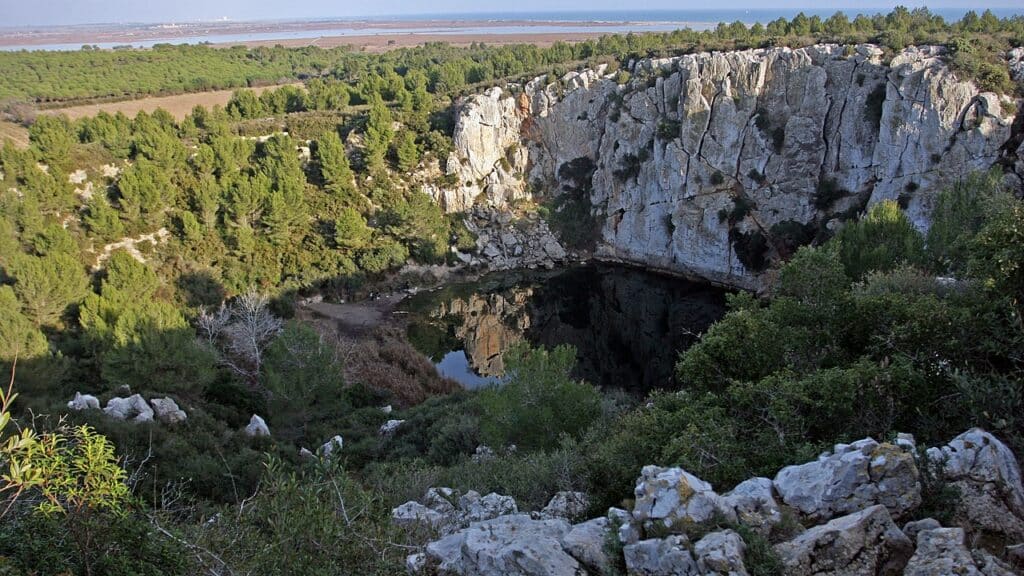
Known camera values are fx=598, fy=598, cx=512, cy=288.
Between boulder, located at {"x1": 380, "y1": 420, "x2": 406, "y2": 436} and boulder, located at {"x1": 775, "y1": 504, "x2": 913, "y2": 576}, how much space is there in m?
14.3

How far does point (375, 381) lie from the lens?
25.0 m

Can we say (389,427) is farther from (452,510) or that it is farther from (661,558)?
(661,558)

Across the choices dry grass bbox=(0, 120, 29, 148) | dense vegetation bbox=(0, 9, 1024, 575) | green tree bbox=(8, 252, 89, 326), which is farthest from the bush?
dry grass bbox=(0, 120, 29, 148)

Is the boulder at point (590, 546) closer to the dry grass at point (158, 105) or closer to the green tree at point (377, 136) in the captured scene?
the green tree at point (377, 136)

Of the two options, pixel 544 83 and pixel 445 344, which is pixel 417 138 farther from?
pixel 445 344

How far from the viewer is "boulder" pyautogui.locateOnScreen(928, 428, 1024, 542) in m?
5.46

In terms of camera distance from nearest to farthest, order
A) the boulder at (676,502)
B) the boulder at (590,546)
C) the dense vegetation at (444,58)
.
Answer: the boulder at (590,546), the boulder at (676,502), the dense vegetation at (444,58)

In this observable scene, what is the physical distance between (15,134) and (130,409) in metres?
28.4

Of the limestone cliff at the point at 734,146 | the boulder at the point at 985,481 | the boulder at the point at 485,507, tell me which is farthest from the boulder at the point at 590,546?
the limestone cliff at the point at 734,146

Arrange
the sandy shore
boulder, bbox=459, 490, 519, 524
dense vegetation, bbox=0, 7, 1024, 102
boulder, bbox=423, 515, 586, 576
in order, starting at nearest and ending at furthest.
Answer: boulder, bbox=423, 515, 586, 576 < boulder, bbox=459, 490, 519, 524 < dense vegetation, bbox=0, 7, 1024, 102 < the sandy shore

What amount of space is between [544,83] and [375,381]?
88.6 feet

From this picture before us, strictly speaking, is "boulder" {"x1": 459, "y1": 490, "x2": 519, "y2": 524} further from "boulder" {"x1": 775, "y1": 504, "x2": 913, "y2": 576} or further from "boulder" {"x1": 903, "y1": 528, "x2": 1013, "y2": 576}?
"boulder" {"x1": 903, "y1": 528, "x2": 1013, "y2": 576}

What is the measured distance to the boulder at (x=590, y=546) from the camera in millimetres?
5512

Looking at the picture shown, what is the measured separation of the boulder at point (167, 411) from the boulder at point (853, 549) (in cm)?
1565
